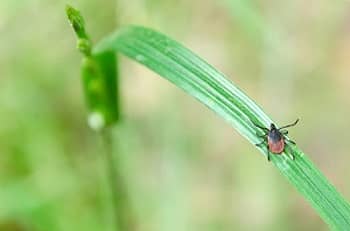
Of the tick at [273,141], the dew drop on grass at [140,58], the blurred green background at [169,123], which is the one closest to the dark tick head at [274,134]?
the tick at [273,141]

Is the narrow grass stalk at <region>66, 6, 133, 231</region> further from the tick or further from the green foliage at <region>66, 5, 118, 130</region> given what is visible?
the tick

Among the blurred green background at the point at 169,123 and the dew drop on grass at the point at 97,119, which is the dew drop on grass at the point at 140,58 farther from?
the blurred green background at the point at 169,123

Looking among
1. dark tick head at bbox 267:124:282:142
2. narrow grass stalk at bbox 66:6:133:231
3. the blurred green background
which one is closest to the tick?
dark tick head at bbox 267:124:282:142

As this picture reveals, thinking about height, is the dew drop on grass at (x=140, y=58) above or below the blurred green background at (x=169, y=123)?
below

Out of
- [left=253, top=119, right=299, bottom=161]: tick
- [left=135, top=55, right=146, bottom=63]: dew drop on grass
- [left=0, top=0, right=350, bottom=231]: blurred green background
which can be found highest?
[left=0, top=0, right=350, bottom=231]: blurred green background

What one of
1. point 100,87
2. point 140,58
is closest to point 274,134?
point 140,58

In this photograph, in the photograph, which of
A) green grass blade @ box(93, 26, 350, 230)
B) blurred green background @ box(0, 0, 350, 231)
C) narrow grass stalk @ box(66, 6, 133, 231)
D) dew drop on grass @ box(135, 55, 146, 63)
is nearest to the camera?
green grass blade @ box(93, 26, 350, 230)
